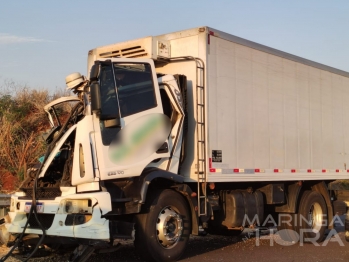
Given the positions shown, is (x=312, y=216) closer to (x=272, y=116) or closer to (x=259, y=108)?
(x=272, y=116)

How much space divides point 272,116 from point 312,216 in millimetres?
3053

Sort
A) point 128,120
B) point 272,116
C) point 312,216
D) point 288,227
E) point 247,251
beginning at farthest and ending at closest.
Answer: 1. point 312,216
2. point 288,227
3. point 272,116
4. point 247,251
5. point 128,120

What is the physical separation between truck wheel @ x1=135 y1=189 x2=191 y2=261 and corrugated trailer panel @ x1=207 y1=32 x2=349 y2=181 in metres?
0.97

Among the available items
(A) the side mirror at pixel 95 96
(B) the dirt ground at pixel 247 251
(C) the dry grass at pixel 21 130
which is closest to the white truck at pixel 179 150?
(A) the side mirror at pixel 95 96

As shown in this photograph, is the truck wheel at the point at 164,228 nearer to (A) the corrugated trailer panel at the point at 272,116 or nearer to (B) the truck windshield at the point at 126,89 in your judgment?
(A) the corrugated trailer panel at the point at 272,116

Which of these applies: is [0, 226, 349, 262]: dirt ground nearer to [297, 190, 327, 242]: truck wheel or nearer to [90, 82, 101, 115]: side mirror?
[297, 190, 327, 242]: truck wheel

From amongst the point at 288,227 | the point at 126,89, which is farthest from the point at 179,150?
the point at 288,227

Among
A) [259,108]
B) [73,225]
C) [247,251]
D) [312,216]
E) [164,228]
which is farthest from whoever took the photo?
[312,216]

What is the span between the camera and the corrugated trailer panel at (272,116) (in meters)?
9.97

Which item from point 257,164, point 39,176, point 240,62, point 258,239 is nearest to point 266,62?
point 240,62

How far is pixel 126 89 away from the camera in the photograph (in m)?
8.41

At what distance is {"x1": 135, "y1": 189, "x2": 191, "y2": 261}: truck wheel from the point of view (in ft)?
27.7

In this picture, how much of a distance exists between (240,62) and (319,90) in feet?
10.6

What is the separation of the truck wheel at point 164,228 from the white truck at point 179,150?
22 millimetres
